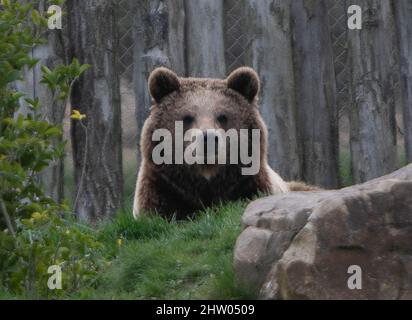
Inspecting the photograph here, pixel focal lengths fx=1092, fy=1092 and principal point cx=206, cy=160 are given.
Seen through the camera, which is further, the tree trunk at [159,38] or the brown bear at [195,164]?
the tree trunk at [159,38]

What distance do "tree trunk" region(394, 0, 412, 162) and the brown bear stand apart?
2.46 m

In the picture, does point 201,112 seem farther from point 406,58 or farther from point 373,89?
point 406,58

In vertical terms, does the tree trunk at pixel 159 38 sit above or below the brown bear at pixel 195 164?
above

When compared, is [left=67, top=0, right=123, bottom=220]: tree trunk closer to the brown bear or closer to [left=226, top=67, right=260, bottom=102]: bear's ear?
the brown bear

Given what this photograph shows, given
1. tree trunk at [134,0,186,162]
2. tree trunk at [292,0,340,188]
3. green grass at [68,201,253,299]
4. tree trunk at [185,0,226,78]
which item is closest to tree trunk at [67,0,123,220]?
tree trunk at [134,0,186,162]

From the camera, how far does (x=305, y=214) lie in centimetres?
507

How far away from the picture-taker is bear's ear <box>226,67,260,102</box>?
24.2 feet

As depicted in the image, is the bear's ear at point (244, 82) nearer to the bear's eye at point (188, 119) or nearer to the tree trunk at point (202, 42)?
the bear's eye at point (188, 119)

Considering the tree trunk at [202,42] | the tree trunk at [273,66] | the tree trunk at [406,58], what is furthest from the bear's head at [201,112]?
the tree trunk at [406,58]

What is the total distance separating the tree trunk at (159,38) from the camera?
29.6ft

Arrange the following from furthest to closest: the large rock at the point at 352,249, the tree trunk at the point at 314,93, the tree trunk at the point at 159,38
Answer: the tree trunk at the point at 314,93 < the tree trunk at the point at 159,38 < the large rock at the point at 352,249

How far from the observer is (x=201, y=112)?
7133 millimetres

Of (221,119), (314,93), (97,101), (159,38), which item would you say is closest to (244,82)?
(221,119)
